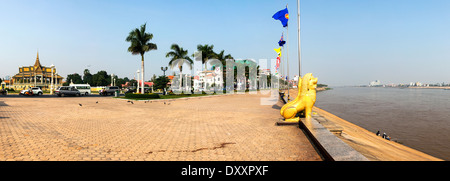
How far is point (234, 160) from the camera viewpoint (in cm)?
422

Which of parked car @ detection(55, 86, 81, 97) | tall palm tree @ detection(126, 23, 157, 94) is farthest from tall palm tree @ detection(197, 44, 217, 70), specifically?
parked car @ detection(55, 86, 81, 97)

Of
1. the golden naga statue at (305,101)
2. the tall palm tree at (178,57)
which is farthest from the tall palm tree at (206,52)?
the golden naga statue at (305,101)

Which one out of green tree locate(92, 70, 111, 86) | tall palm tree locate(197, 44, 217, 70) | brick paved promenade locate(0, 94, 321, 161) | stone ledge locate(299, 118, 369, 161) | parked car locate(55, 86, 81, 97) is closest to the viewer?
stone ledge locate(299, 118, 369, 161)

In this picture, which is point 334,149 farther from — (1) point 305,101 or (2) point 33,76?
(2) point 33,76

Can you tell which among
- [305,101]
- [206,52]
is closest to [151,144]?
[305,101]

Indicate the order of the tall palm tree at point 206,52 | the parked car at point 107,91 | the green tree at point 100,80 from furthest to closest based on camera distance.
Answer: the green tree at point 100,80 → the tall palm tree at point 206,52 → the parked car at point 107,91

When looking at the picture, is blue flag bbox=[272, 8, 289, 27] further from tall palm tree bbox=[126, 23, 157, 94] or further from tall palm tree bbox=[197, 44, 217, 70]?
tall palm tree bbox=[197, 44, 217, 70]

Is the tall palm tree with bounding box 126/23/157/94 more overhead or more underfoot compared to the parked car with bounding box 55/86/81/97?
more overhead

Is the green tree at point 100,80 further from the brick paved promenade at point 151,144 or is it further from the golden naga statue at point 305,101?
the golden naga statue at point 305,101

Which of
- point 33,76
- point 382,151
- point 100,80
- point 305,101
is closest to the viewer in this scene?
point 382,151
